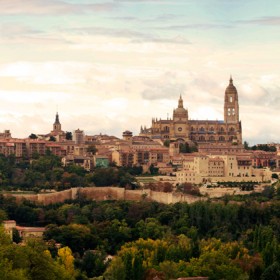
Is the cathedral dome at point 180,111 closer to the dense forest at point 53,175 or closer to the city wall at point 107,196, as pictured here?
the dense forest at point 53,175

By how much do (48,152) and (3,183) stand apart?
9.65 metres

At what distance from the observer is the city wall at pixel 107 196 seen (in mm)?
63750

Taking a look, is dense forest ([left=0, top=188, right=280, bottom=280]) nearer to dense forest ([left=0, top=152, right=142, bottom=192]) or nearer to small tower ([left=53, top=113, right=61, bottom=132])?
dense forest ([left=0, top=152, right=142, bottom=192])

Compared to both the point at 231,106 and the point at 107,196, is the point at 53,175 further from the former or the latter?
the point at 231,106

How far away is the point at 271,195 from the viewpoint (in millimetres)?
64312

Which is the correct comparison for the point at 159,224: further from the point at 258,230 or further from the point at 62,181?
the point at 62,181

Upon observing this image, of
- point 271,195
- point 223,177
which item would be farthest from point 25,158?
point 271,195

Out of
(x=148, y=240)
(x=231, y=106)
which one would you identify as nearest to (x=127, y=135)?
(x=231, y=106)

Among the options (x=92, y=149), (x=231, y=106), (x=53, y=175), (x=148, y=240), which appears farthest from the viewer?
(x=231, y=106)

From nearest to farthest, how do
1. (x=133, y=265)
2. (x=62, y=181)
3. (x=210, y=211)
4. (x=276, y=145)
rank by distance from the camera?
(x=133, y=265), (x=210, y=211), (x=62, y=181), (x=276, y=145)

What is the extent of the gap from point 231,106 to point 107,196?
94.9ft

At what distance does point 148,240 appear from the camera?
161ft

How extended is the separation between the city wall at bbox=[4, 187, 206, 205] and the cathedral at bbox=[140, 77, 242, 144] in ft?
69.7

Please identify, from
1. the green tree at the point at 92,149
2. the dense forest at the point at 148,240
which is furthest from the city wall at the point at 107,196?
the green tree at the point at 92,149
